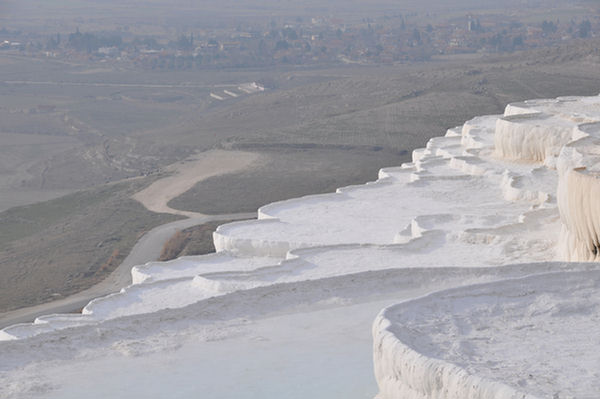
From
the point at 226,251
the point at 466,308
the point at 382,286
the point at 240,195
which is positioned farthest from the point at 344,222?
the point at 240,195

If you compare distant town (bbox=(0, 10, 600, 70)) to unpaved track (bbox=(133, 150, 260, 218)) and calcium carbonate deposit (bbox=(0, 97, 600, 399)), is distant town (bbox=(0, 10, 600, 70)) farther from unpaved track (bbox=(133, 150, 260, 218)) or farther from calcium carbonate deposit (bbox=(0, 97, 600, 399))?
calcium carbonate deposit (bbox=(0, 97, 600, 399))

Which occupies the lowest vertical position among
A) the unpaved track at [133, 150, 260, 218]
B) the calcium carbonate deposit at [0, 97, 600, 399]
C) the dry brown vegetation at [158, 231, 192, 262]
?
the unpaved track at [133, 150, 260, 218]

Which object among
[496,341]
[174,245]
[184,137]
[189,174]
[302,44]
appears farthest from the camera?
[302,44]

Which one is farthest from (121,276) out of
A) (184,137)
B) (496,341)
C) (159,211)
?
(184,137)

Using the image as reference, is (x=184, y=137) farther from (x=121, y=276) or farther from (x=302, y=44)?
(x=302, y=44)

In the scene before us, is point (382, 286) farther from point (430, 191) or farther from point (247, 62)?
point (247, 62)

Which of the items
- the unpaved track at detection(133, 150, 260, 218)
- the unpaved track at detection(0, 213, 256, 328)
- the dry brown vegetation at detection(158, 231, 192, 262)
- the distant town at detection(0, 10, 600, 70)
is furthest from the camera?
the distant town at detection(0, 10, 600, 70)

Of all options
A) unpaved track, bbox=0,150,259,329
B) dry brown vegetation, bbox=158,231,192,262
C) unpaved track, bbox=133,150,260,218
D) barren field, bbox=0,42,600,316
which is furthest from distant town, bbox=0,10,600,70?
dry brown vegetation, bbox=158,231,192,262
